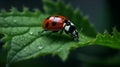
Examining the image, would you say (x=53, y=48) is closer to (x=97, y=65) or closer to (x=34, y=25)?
(x=34, y=25)

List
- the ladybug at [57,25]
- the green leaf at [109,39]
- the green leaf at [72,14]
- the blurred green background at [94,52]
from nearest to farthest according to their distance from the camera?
1. the green leaf at [109,39]
2. the ladybug at [57,25]
3. the green leaf at [72,14]
4. the blurred green background at [94,52]

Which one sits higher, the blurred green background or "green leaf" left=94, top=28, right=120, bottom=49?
"green leaf" left=94, top=28, right=120, bottom=49

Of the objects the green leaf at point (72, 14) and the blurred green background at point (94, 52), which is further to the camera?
the blurred green background at point (94, 52)

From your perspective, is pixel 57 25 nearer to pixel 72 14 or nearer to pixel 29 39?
pixel 29 39

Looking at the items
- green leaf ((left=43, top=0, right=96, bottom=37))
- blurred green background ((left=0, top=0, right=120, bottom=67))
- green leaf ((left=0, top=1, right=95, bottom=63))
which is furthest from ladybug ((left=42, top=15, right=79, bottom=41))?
blurred green background ((left=0, top=0, right=120, bottom=67))

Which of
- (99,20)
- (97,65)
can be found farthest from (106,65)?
(99,20)

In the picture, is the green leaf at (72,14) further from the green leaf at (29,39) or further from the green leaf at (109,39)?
the green leaf at (109,39)

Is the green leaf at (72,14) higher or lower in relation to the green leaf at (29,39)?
higher

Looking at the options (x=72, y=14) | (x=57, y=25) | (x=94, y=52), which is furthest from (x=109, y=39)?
(x=94, y=52)

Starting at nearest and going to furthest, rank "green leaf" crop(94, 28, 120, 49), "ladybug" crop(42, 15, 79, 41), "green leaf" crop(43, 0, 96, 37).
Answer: "green leaf" crop(94, 28, 120, 49), "ladybug" crop(42, 15, 79, 41), "green leaf" crop(43, 0, 96, 37)

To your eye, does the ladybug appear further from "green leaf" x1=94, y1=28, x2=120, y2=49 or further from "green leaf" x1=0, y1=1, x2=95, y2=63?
"green leaf" x1=94, y1=28, x2=120, y2=49

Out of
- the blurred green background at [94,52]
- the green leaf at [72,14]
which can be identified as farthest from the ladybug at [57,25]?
the blurred green background at [94,52]
